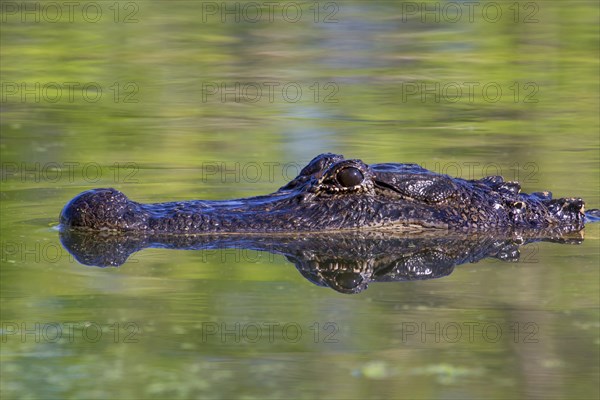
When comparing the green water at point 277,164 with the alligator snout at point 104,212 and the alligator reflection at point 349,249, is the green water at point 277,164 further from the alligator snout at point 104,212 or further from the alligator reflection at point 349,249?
the alligator snout at point 104,212

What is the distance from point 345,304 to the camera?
7430 mm

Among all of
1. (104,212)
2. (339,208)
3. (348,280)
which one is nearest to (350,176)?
(339,208)

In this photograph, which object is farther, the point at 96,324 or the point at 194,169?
the point at 194,169

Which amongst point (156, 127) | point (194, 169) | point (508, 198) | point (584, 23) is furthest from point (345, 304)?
point (584, 23)

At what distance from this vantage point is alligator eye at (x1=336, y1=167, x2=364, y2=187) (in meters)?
8.99

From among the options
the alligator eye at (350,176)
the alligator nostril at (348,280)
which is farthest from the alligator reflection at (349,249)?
the alligator eye at (350,176)

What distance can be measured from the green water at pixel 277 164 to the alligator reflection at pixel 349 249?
158 mm

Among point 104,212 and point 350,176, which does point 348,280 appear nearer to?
point 350,176

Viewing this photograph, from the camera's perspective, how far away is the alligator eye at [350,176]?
8992 mm

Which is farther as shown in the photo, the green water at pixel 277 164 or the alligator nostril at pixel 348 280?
the alligator nostril at pixel 348 280

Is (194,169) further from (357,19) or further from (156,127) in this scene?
(357,19)

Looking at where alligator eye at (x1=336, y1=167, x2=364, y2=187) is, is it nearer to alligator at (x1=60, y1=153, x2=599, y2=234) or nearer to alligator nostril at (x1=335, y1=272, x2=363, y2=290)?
alligator at (x1=60, y1=153, x2=599, y2=234)

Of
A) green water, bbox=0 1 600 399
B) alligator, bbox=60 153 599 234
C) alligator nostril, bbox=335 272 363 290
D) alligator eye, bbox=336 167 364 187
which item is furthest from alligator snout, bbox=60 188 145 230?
alligator nostril, bbox=335 272 363 290

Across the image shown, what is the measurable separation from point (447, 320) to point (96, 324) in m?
1.81
